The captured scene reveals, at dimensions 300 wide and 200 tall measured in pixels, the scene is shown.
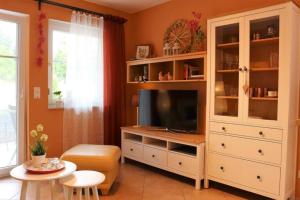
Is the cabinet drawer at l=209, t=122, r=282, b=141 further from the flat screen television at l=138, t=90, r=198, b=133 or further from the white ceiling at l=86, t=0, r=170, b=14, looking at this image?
the white ceiling at l=86, t=0, r=170, b=14

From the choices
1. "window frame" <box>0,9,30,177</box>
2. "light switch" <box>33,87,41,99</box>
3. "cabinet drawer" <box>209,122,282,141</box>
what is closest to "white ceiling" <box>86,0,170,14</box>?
"window frame" <box>0,9,30,177</box>

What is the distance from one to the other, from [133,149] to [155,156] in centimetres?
48

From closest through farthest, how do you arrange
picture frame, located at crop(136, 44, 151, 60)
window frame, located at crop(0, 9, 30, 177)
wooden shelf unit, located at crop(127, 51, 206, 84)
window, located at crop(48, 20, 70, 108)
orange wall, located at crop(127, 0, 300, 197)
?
orange wall, located at crop(127, 0, 300, 197), wooden shelf unit, located at crop(127, 51, 206, 84), window frame, located at crop(0, 9, 30, 177), window, located at crop(48, 20, 70, 108), picture frame, located at crop(136, 44, 151, 60)

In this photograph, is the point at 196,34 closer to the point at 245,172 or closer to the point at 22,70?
the point at 245,172

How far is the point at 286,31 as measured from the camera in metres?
2.40

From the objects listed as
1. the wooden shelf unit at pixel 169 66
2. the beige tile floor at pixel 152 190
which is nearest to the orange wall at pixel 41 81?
the beige tile floor at pixel 152 190

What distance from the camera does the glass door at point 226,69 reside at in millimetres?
A: 2789

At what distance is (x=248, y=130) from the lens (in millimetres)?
2650

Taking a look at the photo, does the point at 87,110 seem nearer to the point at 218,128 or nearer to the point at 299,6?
the point at 218,128

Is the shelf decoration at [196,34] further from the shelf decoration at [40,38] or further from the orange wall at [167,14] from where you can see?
the shelf decoration at [40,38]

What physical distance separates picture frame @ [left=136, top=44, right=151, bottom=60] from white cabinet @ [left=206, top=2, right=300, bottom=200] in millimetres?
1340

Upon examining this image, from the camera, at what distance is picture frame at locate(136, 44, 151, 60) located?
412cm

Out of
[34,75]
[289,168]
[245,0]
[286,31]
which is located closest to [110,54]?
[34,75]

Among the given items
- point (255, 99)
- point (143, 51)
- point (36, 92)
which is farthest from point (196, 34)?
point (36, 92)
